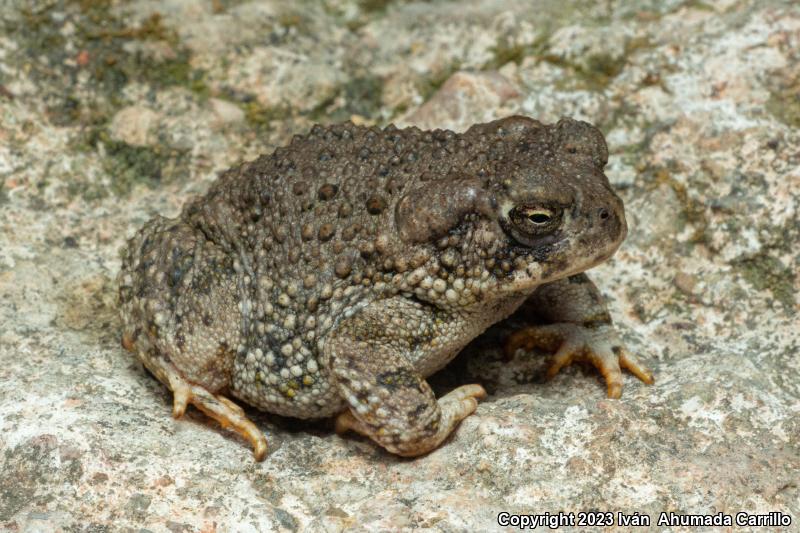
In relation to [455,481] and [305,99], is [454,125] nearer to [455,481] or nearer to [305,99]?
[305,99]

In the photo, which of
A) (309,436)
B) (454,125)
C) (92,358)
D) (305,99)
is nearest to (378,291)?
(309,436)

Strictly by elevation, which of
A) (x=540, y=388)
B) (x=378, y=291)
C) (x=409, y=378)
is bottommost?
(x=540, y=388)

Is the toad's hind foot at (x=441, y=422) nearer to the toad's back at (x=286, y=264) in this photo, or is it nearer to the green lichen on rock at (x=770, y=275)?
the toad's back at (x=286, y=264)

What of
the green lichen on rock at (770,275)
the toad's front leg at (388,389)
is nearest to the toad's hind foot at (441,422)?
the toad's front leg at (388,389)

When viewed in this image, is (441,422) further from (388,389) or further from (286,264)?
(286,264)

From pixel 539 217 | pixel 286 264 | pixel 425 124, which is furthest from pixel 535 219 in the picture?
pixel 425 124

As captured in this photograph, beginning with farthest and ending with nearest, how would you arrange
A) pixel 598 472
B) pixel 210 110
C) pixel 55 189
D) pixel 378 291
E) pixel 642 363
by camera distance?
1. pixel 210 110
2. pixel 55 189
3. pixel 642 363
4. pixel 378 291
5. pixel 598 472

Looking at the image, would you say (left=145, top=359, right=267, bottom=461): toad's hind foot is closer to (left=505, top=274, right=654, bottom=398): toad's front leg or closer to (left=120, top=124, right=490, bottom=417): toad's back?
(left=120, top=124, right=490, bottom=417): toad's back

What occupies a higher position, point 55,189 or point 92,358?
point 55,189
